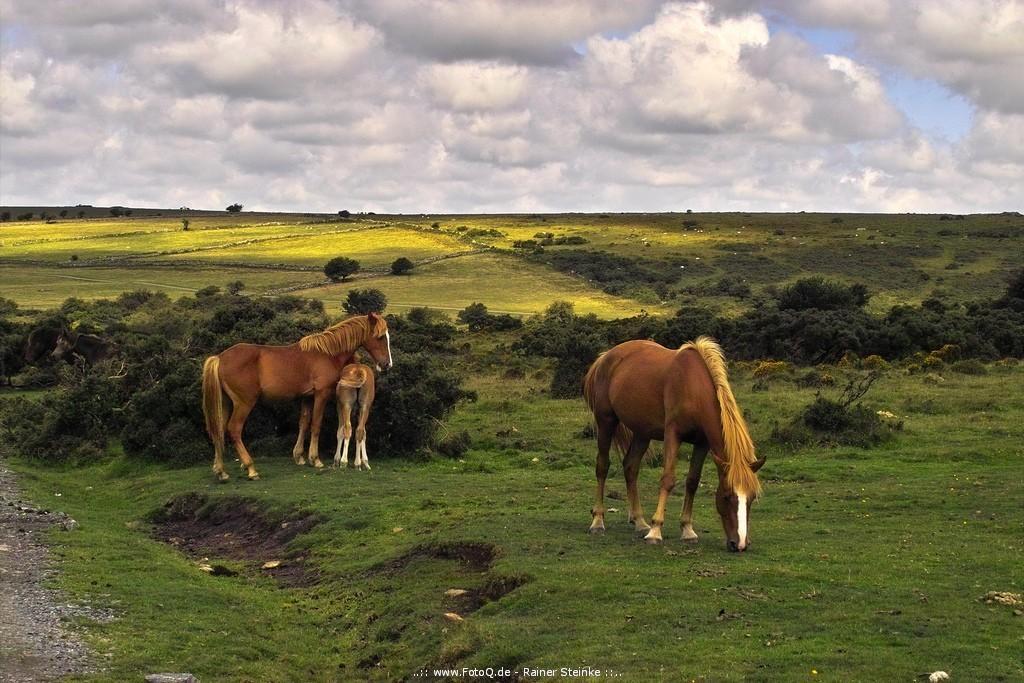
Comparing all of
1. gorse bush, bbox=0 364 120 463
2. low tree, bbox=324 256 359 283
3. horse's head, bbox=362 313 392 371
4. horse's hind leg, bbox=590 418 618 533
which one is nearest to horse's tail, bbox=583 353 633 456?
horse's hind leg, bbox=590 418 618 533

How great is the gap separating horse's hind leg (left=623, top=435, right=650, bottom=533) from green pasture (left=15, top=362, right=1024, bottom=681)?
12.9 inches

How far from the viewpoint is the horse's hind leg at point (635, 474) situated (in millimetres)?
14398

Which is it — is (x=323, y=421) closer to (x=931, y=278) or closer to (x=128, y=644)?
(x=128, y=644)

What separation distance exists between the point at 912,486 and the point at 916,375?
1668 cm

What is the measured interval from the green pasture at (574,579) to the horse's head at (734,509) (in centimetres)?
21

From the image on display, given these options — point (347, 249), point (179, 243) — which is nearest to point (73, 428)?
point (347, 249)

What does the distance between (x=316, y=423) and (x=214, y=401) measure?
2.09m

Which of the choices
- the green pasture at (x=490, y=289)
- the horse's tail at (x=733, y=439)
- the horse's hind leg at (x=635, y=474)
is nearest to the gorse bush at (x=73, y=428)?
the horse's hind leg at (x=635, y=474)

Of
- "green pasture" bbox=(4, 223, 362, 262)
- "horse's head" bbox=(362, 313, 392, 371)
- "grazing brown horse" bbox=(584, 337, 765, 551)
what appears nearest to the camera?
"grazing brown horse" bbox=(584, 337, 765, 551)

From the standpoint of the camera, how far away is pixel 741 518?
12.6 metres

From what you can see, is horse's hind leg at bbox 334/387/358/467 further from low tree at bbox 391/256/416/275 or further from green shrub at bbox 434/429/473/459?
low tree at bbox 391/256/416/275

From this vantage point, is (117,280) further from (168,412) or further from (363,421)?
(363,421)

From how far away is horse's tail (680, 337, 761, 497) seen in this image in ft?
41.1

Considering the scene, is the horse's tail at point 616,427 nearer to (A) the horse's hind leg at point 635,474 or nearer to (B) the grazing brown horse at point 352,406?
(A) the horse's hind leg at point 635,474
